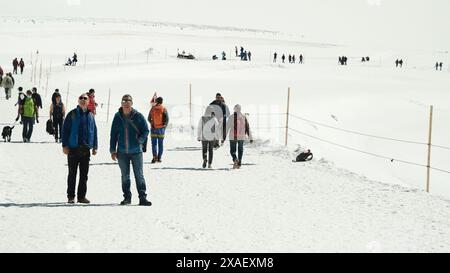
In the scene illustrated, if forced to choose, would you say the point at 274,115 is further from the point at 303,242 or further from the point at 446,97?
the point at 303,242

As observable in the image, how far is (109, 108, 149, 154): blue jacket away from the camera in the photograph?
9.66 m

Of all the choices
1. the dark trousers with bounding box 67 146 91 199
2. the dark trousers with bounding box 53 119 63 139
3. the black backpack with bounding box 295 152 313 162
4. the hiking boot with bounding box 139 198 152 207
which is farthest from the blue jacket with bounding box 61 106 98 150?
the dark trousers with bounding box 53 119 63 139

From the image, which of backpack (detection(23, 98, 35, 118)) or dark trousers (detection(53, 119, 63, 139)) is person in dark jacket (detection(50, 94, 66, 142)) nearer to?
dark trousers (detection(53, 119, 63, 139))

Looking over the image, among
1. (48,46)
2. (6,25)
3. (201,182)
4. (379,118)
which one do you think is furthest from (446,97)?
(6,25)

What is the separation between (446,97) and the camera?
143 feet

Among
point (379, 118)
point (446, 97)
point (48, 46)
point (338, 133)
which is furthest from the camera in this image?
point (48, 46)

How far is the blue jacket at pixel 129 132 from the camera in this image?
966 cm

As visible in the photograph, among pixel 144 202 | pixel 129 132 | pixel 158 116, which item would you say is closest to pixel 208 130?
pixel 158 116

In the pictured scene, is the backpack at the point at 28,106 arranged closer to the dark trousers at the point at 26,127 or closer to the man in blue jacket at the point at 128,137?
the dark trousers at the point at 26,127

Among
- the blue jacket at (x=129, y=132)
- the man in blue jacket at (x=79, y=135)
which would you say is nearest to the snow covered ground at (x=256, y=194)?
the man in blue jacket at (x=79, y=135)

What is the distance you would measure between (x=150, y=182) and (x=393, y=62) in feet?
239

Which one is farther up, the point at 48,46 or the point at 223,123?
the point at 48,46
